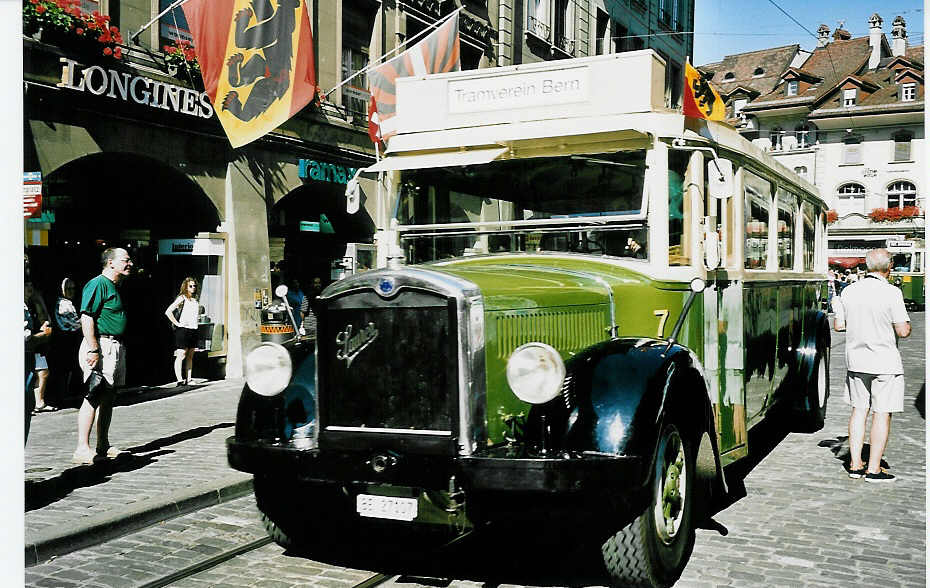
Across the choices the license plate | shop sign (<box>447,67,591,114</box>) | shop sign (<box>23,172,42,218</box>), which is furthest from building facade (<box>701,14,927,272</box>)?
shop sign (<box>23,172,42,218</box>)

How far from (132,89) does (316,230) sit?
489cm

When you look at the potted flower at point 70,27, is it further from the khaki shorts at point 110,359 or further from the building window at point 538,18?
the building window at point 538,18

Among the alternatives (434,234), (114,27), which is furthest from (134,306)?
(434,234)

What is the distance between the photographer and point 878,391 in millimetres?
6625

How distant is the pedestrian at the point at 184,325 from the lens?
13.0 metres

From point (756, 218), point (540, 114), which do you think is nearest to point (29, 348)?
point (540, 114)

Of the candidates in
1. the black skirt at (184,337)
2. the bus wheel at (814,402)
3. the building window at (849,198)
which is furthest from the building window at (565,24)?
the bus wheel at (814,402)

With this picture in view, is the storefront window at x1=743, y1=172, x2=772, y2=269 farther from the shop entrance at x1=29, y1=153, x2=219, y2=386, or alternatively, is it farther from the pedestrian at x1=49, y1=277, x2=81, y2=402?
the shop entrance at x1=29, y1=153, x2=219, y2=386

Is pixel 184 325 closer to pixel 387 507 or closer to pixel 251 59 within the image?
pixel 251 59

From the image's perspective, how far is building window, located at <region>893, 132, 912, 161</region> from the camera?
31.6 ft

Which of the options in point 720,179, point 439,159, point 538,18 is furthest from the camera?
point 538,18

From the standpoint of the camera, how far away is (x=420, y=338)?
4.13 m

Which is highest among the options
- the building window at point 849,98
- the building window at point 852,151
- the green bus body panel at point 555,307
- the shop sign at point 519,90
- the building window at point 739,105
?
the building window at point 739,105

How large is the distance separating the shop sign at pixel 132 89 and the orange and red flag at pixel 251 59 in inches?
38.1
